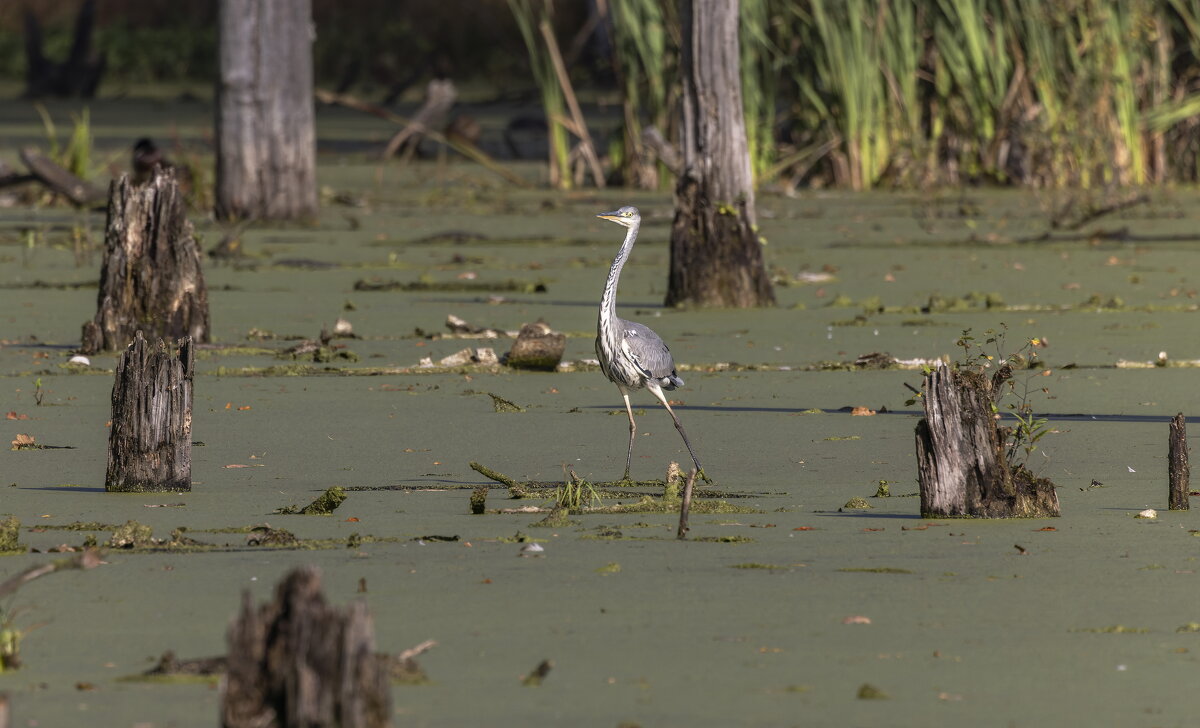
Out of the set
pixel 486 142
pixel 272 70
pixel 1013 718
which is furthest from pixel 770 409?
pixel 486 142

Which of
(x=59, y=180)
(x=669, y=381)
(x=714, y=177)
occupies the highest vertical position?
(x=59, y=180)

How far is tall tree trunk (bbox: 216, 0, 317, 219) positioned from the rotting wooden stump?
645 centimetres

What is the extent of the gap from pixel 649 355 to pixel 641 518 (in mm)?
1010

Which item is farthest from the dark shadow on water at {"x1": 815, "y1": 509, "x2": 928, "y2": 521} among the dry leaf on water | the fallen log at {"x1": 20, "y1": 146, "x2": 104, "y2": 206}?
the fallen log at {"x1": 20, "y1": 146, "x2": 104, "y2": 206}

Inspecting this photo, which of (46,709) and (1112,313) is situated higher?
(1112,313)

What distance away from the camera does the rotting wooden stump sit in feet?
26.4

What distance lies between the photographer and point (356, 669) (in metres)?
2.67

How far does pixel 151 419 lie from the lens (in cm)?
536

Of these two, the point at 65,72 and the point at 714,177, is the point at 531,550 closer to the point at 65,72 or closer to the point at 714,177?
the point at 714,177

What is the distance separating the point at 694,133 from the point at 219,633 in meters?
6.42

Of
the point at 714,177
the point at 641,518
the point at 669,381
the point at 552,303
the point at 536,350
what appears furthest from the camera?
the point at 552,303

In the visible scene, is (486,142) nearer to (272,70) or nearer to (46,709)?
(272,70)

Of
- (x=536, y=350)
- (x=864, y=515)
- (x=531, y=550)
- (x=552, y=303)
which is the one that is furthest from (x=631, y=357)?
(x=552, y=303)

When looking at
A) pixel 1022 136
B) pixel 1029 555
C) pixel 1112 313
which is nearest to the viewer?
pixel 1029 555
